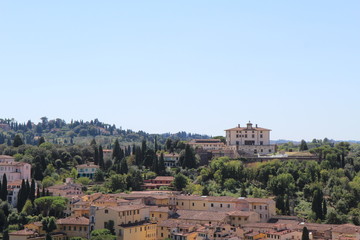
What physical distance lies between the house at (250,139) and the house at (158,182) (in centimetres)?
1555

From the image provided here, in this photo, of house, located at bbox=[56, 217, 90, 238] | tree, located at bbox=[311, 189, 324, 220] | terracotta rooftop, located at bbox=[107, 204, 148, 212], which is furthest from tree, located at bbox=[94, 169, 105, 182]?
tree, located at bbox=[311, 189, 324, 220]

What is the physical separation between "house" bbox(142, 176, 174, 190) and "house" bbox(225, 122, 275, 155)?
1555 cm

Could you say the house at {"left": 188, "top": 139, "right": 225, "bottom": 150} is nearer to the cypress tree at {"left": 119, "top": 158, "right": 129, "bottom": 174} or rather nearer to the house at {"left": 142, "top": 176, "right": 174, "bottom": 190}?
the cypress tree at {"left": 119, "top": 158, "right": 129, "bottom": 174}

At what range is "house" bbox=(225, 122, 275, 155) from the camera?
81.4 meters

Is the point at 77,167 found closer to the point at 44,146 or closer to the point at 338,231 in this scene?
the point at 44,146

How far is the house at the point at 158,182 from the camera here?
6679 centimetres

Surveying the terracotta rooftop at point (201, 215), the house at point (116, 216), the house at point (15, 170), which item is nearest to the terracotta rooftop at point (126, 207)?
Result: the house at point (116, 216)

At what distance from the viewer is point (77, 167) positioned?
73812 millimetres

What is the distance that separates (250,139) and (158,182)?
1985cm

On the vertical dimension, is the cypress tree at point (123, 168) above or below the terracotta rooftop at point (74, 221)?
above

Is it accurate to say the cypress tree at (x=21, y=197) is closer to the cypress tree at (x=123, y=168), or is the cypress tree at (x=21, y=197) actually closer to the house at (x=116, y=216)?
the house at (x=116, y=216)

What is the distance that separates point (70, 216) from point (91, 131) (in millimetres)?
140667

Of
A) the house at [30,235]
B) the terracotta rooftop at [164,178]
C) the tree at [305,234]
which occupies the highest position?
the terracotta rooftop at [164,178]

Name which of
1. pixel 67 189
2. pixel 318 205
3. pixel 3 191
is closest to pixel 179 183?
pixel 67 189
